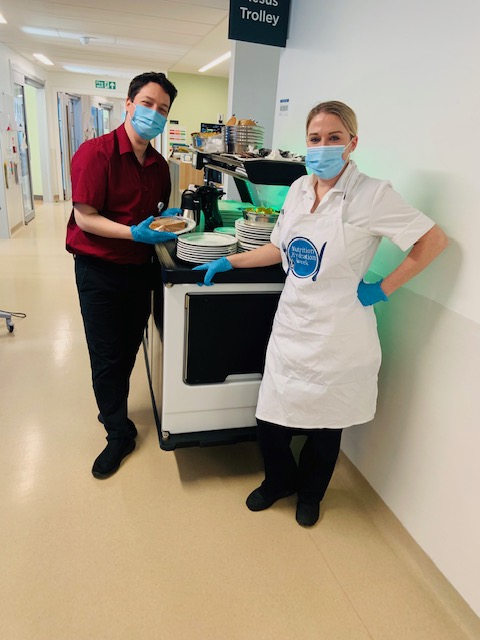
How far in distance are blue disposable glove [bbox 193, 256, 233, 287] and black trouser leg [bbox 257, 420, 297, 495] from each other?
0.61 meters

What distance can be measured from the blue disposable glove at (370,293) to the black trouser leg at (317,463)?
1.77 ft

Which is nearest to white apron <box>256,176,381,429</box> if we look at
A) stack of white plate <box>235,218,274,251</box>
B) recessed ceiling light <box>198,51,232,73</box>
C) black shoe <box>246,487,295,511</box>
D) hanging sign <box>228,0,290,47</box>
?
stack of white plate <box>235,218,274,251</box>

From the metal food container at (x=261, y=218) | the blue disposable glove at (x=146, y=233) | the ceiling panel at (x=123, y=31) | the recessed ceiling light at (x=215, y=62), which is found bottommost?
the blue disposable glove at (x=146, y=233)

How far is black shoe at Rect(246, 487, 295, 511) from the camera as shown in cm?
194

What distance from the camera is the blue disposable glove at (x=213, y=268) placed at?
169 centimetres

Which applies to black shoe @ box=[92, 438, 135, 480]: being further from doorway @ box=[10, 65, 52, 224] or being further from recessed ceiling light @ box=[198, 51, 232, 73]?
doorway @ box=[10, 65, 52, 224]

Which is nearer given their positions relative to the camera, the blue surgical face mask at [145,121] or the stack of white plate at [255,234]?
the blue surgical face mask at [145,121]

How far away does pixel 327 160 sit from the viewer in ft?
4.99

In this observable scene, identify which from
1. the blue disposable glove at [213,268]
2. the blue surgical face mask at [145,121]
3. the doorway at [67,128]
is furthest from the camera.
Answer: the doorway at [67,128]

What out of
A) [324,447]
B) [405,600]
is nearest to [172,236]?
[324,447]

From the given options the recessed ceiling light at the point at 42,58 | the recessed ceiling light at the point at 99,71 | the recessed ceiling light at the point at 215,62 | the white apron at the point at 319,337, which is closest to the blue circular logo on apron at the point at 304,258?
the white apron at the point at 319,337

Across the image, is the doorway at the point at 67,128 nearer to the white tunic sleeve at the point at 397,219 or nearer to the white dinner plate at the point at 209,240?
the white dinner plate at the point at 209,240

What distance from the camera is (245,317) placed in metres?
1.87

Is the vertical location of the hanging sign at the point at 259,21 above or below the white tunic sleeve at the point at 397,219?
above
